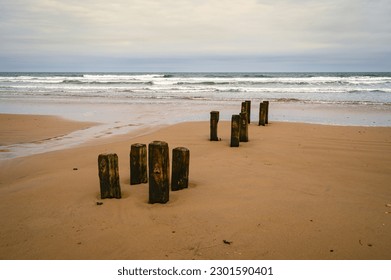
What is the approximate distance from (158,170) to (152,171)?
79 mm

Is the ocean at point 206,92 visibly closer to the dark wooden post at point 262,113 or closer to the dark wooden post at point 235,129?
the dark wooden post at point 262,113

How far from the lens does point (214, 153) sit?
6.96 meters

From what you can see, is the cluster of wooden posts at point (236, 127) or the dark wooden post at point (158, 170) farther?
the cluster of wooden posts at point (236, 127)

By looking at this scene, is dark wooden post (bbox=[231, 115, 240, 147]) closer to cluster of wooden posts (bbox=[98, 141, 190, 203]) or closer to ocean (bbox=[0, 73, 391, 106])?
cluster of wooden posts (bbox=[98, 141, 190, 203])

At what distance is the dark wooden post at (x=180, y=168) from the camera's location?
4402 millimetres

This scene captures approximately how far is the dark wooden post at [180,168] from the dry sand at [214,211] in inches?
6.0

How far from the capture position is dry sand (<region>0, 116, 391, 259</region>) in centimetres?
308

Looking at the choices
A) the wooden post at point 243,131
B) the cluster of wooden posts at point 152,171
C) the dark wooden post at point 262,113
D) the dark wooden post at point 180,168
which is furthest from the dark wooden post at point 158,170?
the dark wooden post at point 262,113

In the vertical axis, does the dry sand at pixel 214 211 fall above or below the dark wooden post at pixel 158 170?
below

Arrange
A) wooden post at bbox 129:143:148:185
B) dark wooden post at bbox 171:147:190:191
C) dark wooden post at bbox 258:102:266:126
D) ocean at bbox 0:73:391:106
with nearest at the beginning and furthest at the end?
dark wooden post at bbox 171:147:190:191, wooden post at bbox 129:143:148:185, dark wooden post at bbox 258:102:266:126, ocean at bbox 0:73:391:106

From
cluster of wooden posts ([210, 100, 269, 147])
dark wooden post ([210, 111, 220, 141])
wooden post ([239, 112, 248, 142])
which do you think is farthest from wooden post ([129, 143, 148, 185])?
wooden post ([239, 112, 248, 142])

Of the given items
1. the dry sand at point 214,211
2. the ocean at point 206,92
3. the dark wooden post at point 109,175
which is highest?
the ocean at point 206,92
